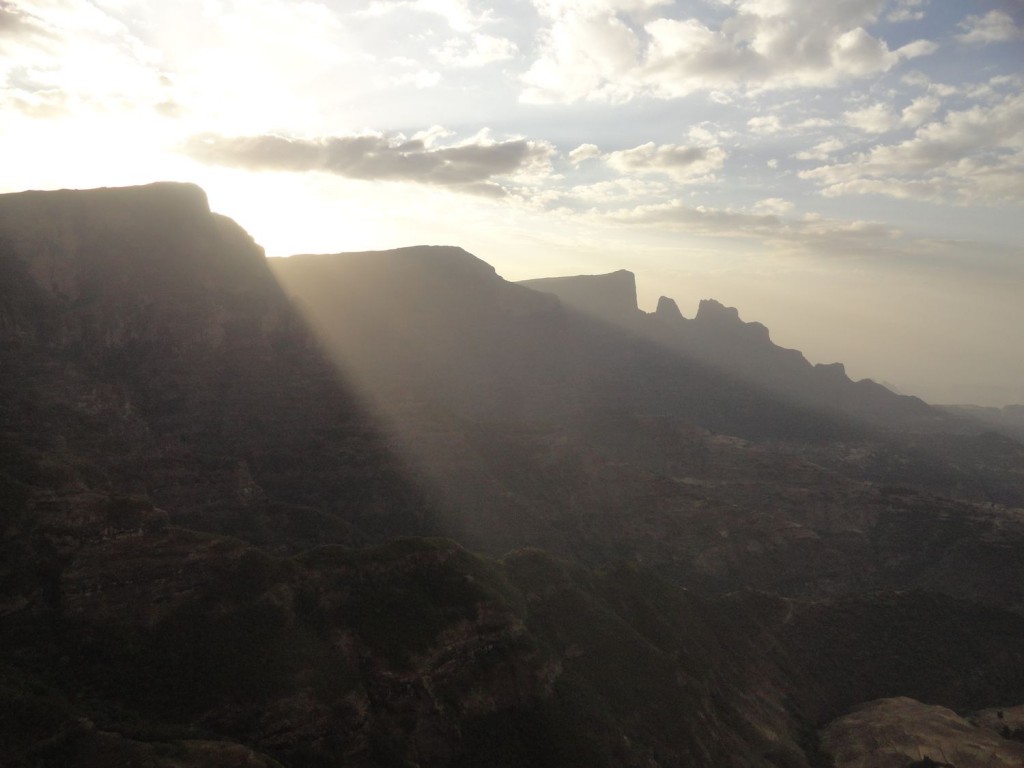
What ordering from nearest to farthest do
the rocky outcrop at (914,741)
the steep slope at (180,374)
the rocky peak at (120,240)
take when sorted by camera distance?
the rocky outcrop at (914,741) < the steep slope at (180,374) < the rocky peak at (120,240)

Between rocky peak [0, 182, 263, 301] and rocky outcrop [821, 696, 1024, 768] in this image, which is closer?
rocky outcrop [821, 696, 1024, 768]

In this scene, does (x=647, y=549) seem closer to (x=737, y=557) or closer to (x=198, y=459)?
(x=737, y=557)

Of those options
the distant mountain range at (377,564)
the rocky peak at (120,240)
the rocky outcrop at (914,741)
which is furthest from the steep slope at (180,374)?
the rocky outcrop at (914,741)

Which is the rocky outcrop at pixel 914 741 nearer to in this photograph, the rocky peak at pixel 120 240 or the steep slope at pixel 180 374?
the steep slope at pixel 180 374

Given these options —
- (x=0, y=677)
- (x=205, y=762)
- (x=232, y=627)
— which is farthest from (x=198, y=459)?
(x=205, y=762)

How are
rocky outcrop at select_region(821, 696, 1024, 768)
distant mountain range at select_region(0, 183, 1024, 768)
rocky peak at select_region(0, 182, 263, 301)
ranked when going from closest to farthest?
distant mountain range at select_region(0, 183, 1024, 768) → rocky outcrop at select_region(821, 696, 1024, 768) → rocky peak at select_region(0, 182, 263, 301)

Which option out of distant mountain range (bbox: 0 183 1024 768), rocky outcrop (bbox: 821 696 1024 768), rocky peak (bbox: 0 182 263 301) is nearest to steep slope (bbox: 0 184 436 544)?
rocky peak (bbox: 0 182 263 301)

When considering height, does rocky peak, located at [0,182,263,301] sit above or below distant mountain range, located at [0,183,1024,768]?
above

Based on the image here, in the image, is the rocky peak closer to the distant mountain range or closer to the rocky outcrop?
the distant mountain range
